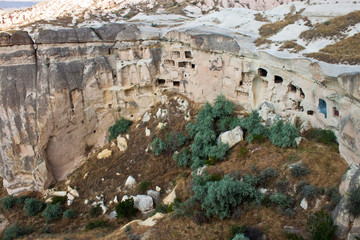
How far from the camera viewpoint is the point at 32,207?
49.9 ft

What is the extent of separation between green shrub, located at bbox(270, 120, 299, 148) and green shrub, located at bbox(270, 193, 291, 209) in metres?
2.79

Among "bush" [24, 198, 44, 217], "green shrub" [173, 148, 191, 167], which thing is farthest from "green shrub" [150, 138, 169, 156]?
"bush" [24, 198, 44, 217]

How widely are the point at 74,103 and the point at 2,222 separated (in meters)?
7.59

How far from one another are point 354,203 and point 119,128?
14.1 m

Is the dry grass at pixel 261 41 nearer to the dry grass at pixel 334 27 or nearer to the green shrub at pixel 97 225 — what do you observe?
the dry grass at pixel 334 27

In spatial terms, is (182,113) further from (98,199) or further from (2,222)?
(2,222)

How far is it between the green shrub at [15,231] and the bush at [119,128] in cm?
692

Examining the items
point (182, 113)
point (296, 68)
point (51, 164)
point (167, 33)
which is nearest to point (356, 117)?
point (296, 68)

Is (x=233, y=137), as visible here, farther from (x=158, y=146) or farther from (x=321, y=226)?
(x=321, y=226)

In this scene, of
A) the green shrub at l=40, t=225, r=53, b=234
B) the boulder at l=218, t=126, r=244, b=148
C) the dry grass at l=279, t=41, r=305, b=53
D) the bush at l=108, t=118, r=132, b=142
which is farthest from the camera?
the bush at l=108, t=118, r=132, b=142

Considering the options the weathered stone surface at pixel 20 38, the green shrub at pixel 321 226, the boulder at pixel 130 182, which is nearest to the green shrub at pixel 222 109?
the boulder at pixel 130 182

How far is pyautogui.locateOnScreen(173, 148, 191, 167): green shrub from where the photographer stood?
14320 millimetres

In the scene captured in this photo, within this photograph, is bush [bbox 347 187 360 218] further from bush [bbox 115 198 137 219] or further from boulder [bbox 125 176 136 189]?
boulder [bbox 125 176 136 189]

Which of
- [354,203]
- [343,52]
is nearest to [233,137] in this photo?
[343,52]
